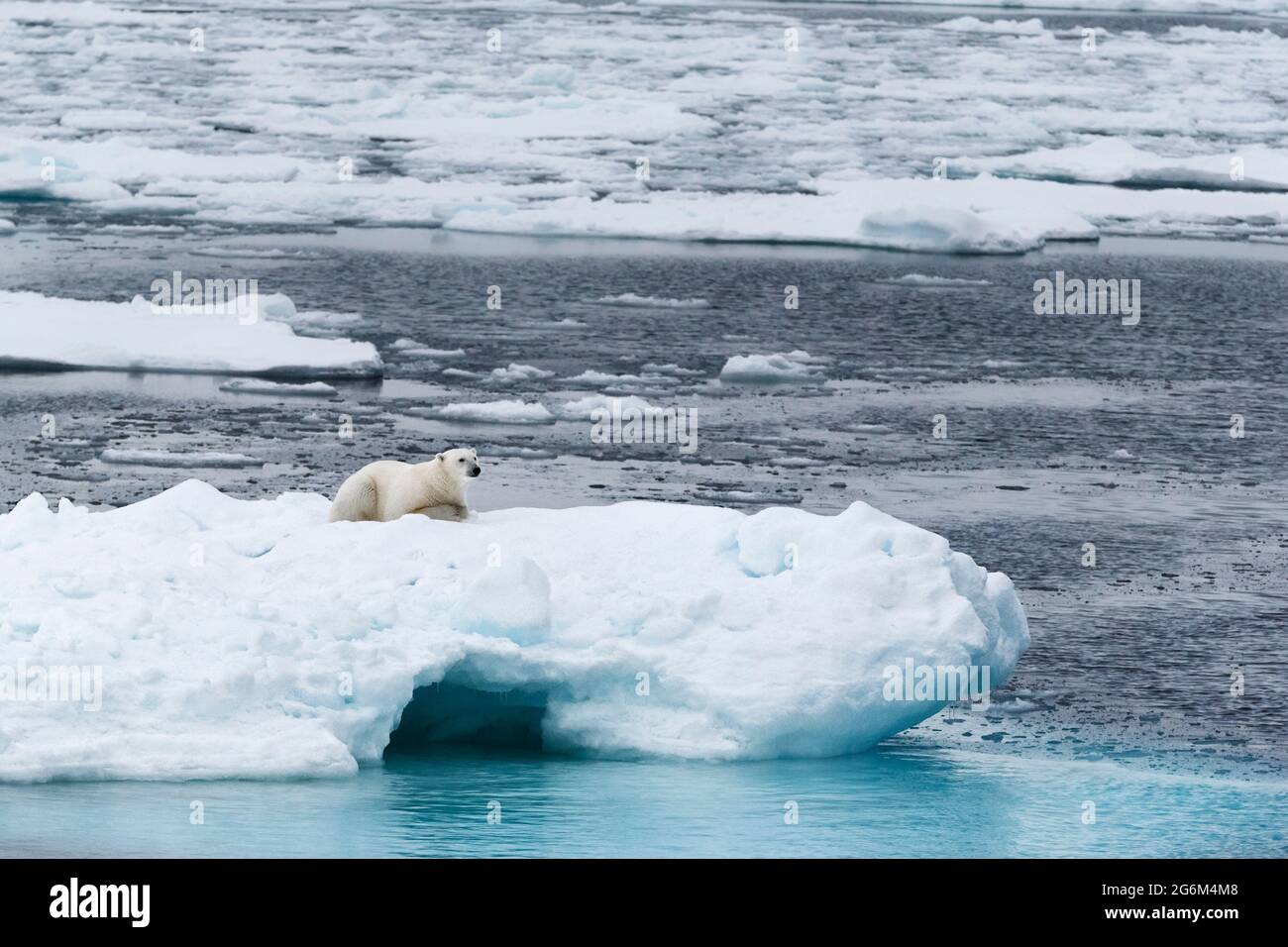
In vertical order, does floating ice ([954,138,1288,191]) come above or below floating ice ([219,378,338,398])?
above

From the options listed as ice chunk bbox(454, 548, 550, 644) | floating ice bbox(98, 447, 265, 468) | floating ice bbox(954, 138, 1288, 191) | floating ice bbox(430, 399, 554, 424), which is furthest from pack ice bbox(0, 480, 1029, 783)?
floating ice bbox(954, 138, 1288, 191)

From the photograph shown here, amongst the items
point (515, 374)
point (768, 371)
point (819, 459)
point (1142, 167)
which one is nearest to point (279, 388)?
point (515, 374)

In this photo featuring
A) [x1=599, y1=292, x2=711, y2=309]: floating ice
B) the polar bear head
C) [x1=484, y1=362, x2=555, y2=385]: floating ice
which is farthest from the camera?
[x1=599, y1=292, x2=711, y2=309]: floating ice

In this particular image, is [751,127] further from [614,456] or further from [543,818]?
[543,818]

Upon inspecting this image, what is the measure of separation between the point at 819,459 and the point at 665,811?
6.04 m

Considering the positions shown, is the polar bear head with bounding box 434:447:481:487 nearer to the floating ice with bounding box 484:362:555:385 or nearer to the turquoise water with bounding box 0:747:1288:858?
the turquoise water with bounding box 0:747:1288:858

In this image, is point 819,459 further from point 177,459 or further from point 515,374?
point 177,459

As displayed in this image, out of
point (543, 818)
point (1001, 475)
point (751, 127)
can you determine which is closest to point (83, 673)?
point (543, 818)

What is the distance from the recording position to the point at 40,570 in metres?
7.57

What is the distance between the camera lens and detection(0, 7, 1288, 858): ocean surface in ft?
22.3

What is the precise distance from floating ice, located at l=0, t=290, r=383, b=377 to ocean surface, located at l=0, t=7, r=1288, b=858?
16 centimetres

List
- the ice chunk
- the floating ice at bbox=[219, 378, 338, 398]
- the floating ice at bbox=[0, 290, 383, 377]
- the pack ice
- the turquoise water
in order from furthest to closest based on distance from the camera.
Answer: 1. the floating ice at bbox=[0, 290, 383, 377]
2. the floating ice at bbox=[219, 378, 338, 398]
3. the ice chunk
4. the pack ice
5. the turquoise water

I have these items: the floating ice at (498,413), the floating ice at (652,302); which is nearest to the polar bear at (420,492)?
the floating ice at (498,413)
